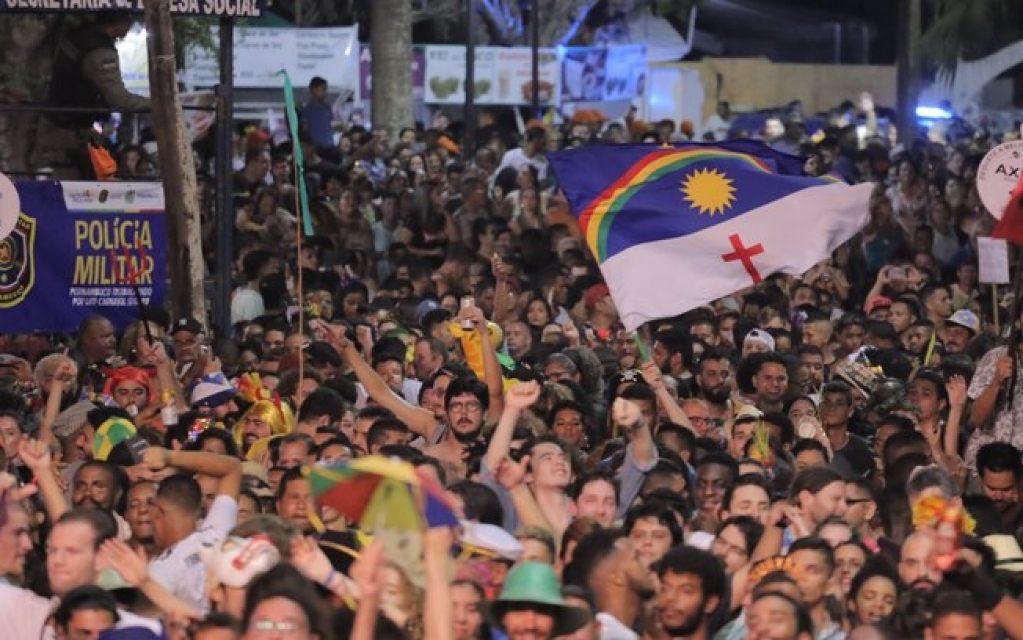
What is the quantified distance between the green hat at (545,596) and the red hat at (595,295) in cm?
1003

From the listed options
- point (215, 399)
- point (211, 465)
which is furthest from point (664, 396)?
point (211, 465)

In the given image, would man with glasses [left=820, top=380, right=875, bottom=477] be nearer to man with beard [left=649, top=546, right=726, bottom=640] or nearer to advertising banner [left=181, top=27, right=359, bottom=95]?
man with beard [left=649, top=546, right=726, bottom=640]

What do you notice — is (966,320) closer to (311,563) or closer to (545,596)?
(545,596)

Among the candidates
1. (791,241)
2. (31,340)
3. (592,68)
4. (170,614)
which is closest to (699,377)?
(791,241)

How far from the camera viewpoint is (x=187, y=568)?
32.9 feet

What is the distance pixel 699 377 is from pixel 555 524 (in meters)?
4.14

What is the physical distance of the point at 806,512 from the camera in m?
10.5

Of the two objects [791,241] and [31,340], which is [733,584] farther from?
[31,340]

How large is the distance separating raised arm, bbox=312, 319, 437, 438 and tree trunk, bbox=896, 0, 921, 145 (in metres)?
16.4

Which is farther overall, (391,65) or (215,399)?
(391,65)

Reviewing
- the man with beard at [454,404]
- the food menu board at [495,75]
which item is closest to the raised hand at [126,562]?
the man with beard at [454,404]

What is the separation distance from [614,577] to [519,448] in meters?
2.34

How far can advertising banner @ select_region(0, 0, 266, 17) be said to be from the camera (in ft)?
55.4

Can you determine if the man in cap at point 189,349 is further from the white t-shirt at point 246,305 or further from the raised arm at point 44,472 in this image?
the raised arm at point 44,472
